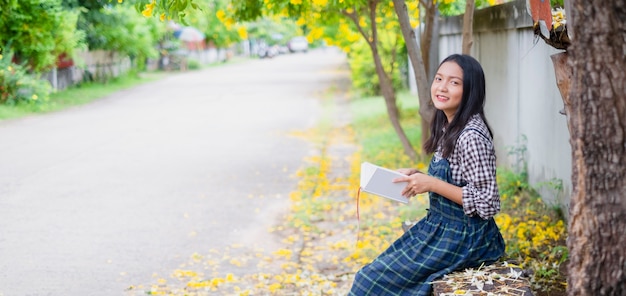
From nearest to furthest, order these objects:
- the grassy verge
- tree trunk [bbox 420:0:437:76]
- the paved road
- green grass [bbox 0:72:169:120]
A: 1. the grassy verge
2. the paved road
3. tree trunk [bbox 420:0:437:76]
4. green grass [bbox 0:72:169:120]

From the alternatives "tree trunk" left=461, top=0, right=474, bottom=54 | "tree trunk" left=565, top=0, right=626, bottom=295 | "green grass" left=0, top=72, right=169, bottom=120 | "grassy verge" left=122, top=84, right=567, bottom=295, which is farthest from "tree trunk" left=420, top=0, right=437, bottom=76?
"green grass" left=0, top=72, right=169, bottom=120

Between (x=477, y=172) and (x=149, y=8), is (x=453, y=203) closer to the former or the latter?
(x=477, y=172)

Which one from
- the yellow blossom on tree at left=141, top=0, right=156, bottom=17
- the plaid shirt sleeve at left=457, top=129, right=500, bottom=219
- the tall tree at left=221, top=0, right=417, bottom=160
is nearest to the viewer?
the plaid shirt sleeve at left=457, top=129, right=500, bottom=219

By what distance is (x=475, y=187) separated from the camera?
12.1 ft

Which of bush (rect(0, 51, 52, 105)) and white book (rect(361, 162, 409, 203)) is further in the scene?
bush (rect(0, 51, 52, 105))

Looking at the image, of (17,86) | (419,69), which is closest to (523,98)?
(419,69)

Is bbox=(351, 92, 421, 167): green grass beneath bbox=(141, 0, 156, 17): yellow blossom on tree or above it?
beneath

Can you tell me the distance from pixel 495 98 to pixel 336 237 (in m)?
2.90

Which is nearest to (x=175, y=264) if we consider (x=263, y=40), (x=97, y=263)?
(x=97, y=263)

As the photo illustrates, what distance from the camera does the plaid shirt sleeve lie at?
3.64 metres

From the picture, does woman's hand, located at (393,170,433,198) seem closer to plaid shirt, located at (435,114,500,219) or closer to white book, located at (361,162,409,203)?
white book, located at (361,162,409,203)

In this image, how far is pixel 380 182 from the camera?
377 centimetres

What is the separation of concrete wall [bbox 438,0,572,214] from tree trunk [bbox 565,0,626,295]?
2.81 m

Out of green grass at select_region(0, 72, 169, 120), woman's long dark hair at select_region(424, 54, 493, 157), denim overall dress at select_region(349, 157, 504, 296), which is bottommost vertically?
green grass at select_region(0, 72, 169, 120)
